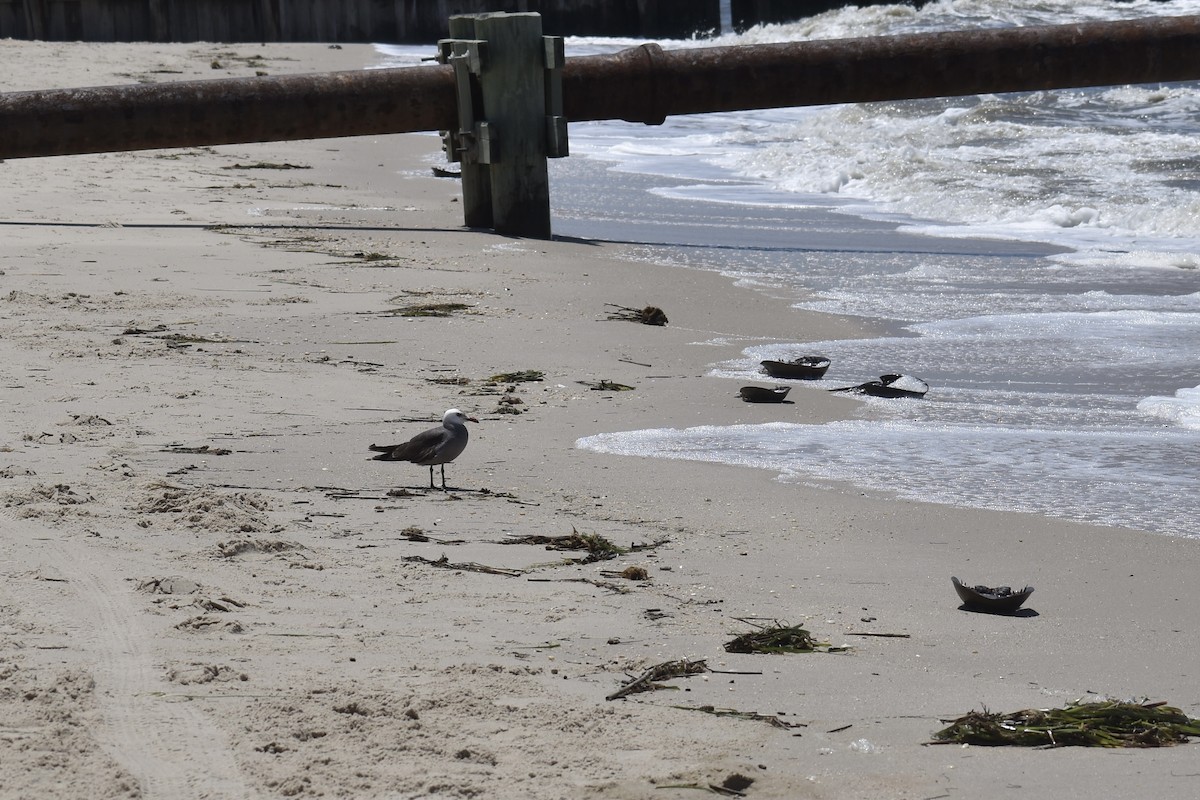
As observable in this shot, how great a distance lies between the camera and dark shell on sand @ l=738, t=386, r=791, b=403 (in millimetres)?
5535

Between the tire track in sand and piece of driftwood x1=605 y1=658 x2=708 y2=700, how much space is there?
2.48ft

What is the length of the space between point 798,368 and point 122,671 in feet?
12.0

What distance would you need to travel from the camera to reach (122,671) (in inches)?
110

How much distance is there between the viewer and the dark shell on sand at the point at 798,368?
600 cm

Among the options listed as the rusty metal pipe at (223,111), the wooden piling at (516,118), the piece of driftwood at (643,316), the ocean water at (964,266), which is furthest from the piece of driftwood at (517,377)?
the rusty metal pipe at (223,111)

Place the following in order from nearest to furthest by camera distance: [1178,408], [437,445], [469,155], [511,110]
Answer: [437,445] → [1178,408] → [511,110] → [469,155]

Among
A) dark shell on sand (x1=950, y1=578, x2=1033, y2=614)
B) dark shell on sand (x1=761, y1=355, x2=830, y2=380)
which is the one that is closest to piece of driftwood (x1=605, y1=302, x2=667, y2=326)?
dark shell on sand (x1=761, y1=355, x2=830, y2=380)

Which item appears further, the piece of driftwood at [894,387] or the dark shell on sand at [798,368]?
the dark shell on sand at [798,368]

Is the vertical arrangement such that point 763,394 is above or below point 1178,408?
above

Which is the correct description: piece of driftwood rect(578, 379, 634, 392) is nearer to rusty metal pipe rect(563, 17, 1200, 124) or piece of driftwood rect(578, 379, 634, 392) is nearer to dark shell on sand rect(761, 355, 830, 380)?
dark shell on sand rect(761, 355, 830, 380)

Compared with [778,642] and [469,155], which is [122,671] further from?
[469,155]

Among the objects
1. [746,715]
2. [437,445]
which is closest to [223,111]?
[437,445]

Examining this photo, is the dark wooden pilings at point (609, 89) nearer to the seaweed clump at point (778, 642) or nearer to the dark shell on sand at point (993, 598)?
the dark shell on sand at point (993, 598)

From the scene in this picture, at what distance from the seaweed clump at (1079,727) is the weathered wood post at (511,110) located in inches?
268
